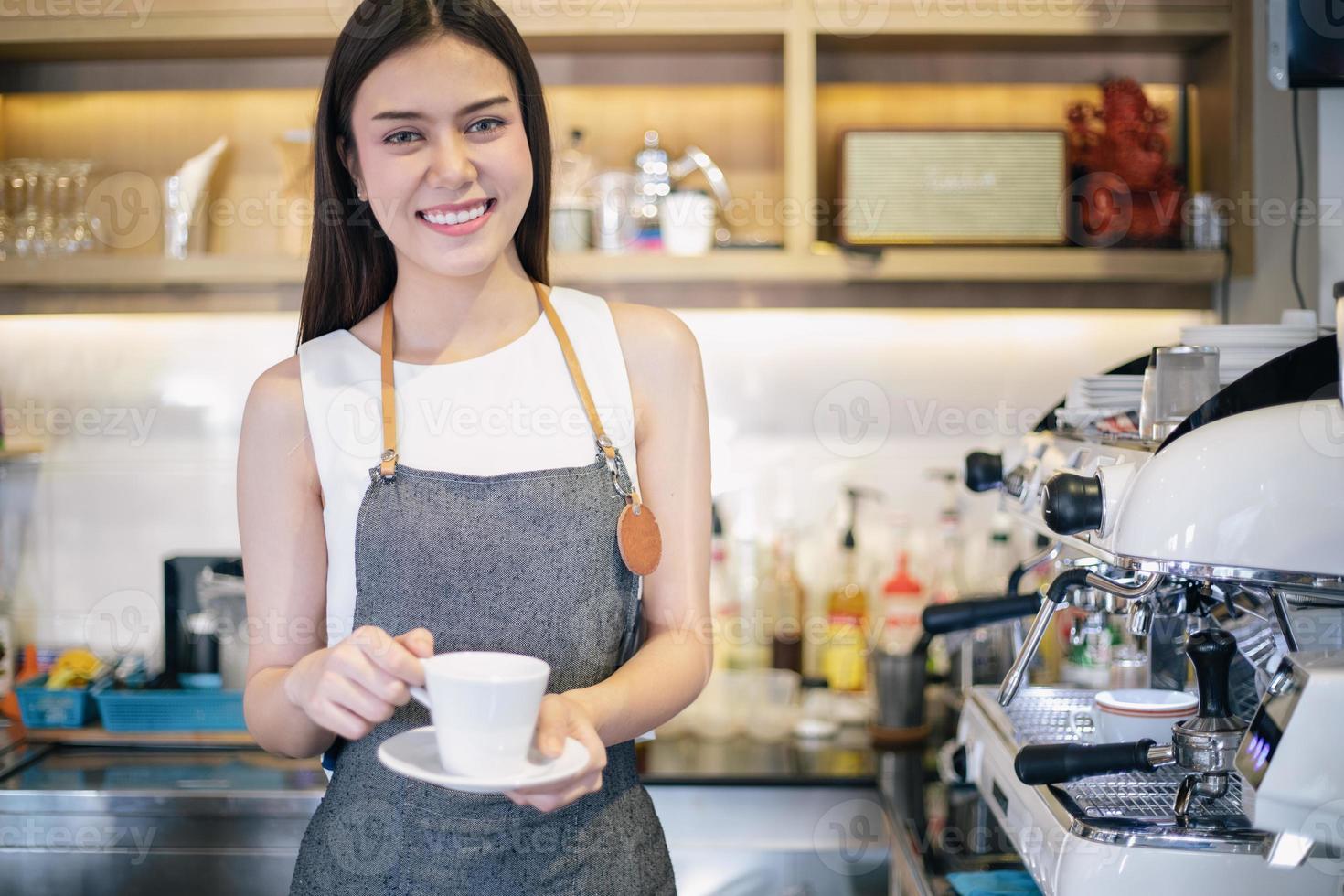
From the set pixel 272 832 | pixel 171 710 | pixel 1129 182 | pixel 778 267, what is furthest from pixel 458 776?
pixel 1129 182

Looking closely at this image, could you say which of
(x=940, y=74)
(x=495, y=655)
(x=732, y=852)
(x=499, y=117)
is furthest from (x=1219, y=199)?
(x=495, y=655)

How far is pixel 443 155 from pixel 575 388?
25 centimetres

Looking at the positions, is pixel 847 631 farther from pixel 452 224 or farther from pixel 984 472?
pixel 452 224

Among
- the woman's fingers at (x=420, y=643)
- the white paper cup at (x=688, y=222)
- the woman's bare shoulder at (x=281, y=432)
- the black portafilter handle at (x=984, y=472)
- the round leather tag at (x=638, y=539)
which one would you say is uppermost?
the white paper cup at (x=688, y=222)

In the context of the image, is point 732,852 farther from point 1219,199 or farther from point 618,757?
point 1219,199

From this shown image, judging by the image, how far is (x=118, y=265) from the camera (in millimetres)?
2084

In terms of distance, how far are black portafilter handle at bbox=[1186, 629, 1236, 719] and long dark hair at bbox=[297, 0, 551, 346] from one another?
70cm

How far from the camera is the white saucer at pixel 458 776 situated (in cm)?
78

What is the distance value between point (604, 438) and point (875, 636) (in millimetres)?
1288

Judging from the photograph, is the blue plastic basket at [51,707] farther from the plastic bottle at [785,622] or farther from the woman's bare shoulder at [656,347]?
the woman's bare shoulder at [656,347]

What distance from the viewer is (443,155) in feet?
3.40

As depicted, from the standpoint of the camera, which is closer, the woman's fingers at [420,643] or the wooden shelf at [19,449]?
the woman's fingers at [420,643]

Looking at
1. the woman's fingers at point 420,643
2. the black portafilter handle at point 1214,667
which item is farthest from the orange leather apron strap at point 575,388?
the black portafilter handle at point 1214,667

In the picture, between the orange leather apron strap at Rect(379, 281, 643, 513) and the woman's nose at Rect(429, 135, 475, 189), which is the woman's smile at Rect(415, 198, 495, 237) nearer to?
the woman's nose at Rect(429, 135, 475, 189)
